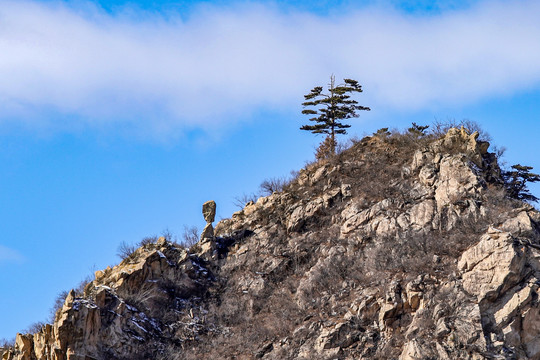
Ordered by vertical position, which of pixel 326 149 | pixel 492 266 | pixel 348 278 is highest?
pixel 326 149

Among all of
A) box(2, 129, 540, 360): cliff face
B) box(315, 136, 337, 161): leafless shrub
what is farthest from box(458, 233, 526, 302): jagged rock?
box(315, 136, 337, 161): leafless shrub

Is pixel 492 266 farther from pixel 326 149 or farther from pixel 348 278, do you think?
pixel 326 149

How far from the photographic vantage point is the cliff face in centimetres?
3400

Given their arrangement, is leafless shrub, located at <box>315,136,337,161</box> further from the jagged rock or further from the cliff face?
the jagged rock

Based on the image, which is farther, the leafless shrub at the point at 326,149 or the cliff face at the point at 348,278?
the leafless shrub at the point at 326,149

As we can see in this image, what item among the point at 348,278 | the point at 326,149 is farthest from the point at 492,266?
the point at 326,149

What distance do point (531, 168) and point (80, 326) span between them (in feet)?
109

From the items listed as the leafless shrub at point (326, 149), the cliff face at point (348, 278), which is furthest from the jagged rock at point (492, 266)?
the leafless shrub at point (326, 149)

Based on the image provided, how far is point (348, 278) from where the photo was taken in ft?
132

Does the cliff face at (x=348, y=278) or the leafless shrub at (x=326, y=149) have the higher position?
the leafless shrub at (x=326, y=149)

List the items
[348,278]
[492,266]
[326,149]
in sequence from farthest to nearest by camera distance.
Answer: [326,149]
[348,278]
[492,266]

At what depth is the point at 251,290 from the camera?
43.0m

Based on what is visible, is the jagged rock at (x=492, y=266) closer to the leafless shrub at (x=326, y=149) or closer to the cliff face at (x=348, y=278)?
the cliff face at (x=348, y=278)

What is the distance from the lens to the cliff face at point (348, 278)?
34.0 meters
